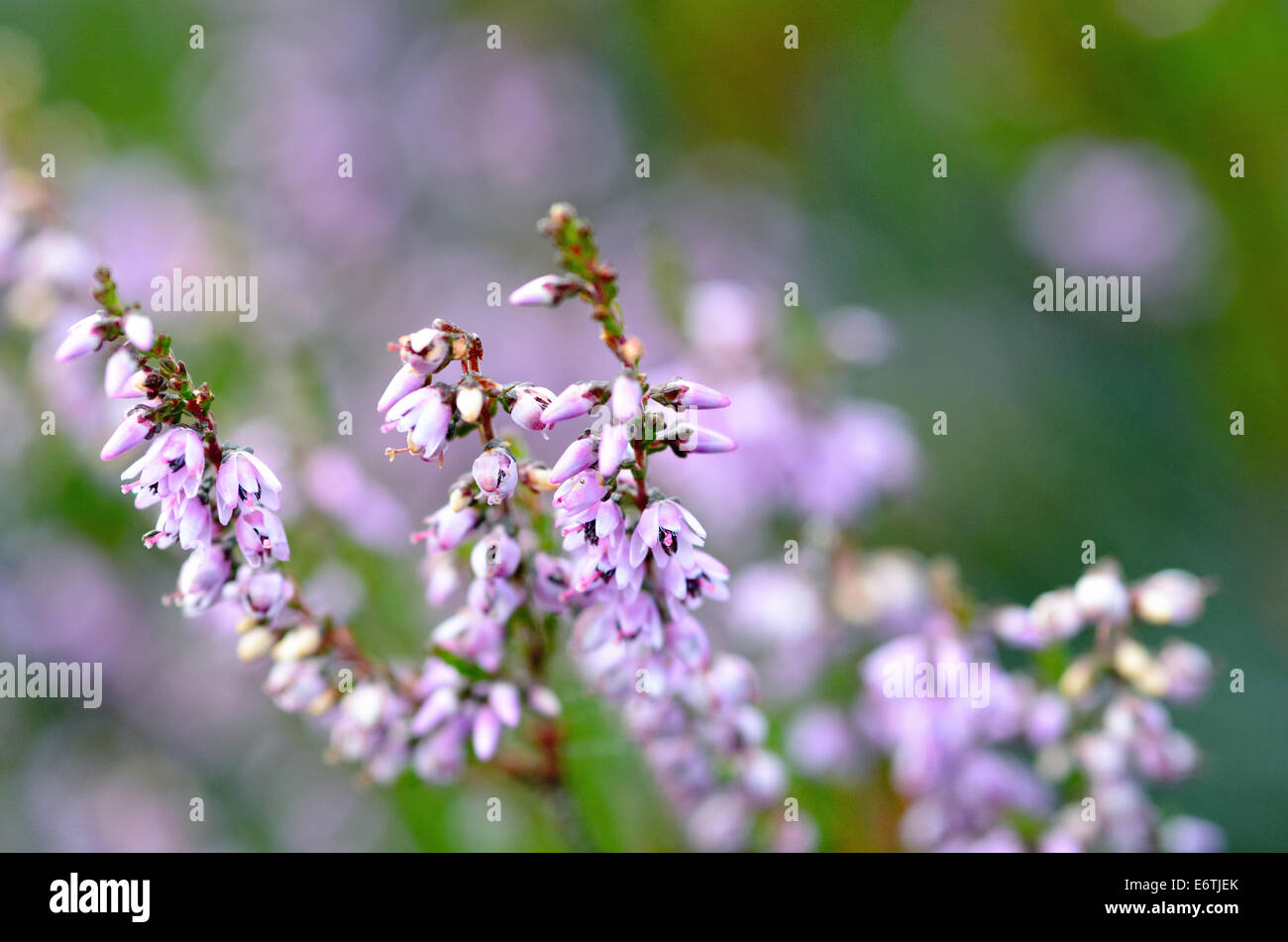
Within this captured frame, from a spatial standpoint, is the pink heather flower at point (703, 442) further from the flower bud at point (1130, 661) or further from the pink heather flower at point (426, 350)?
the flower bud at point (1130, 661)

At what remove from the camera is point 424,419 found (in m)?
1.95

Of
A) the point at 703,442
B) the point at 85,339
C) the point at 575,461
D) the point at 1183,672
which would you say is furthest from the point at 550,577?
the point at 1183,672

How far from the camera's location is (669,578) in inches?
80.1

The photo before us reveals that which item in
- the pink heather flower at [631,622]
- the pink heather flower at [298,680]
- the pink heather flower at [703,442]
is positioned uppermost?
the pink heather flower at [703,442]

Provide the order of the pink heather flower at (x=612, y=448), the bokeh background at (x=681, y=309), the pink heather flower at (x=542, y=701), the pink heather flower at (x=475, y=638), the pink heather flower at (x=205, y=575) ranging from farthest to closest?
the bokeh background at (x=681, y=309) → the pink heather flower at (x=542, y=701) → the pink heather flower at (x=475, y=638) → the pink heather flower at (x=205, y=575) → the pink heather flower at (x=612, y=448)

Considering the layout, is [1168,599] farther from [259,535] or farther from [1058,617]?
[259,535]

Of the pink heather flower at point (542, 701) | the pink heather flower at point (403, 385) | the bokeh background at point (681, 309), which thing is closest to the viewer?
the pink heather flower at point (403, 385)

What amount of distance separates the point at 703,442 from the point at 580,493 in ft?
0.82

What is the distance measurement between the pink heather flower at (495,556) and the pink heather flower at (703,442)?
1.29 feet

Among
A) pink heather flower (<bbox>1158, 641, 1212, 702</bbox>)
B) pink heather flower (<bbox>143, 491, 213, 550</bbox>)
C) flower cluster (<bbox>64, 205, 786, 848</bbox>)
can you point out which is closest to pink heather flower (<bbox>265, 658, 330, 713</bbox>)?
flower cluster (<bbox>64, 205, 786, 848</bbox>)

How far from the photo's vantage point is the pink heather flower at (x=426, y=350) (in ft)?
6.31

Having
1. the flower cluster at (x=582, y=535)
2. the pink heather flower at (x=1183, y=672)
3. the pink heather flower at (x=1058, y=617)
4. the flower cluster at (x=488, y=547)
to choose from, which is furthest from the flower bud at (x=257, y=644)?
the pink heather flower at (x=1183, y=672)

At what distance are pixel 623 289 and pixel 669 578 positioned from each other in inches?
180

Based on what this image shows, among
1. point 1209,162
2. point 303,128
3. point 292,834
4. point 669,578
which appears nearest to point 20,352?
point 292,834
